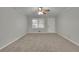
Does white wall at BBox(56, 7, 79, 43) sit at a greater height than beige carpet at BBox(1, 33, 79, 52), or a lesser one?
greater

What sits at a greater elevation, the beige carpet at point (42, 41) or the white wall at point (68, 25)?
the white wall at point (68, 25)

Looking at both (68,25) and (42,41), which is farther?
(68,25)

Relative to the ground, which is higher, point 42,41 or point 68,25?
point 68,25

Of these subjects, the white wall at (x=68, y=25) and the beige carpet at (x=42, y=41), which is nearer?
the beige carpet at (x=42, y=41)

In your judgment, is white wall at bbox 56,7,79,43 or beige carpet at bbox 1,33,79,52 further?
white wall at bbox 56,7,79,43
